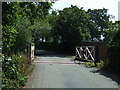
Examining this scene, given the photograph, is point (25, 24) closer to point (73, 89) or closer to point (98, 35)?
point (73, 89)

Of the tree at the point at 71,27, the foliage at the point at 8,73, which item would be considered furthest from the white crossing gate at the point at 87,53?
the foliage at the point at 8,73

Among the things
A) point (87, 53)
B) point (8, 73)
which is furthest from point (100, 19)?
point (8, 73)

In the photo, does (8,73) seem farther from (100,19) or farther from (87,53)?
(100,19)

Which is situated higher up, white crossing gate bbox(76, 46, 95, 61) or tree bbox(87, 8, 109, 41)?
tree bbox(87, 8, 109, 41)

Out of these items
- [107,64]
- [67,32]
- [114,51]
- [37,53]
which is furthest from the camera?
[67,32]

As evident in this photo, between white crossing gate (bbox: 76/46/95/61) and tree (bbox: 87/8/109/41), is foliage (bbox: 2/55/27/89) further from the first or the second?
tree (bbox: 87/8/109/41)

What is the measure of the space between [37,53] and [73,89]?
89.4 feet

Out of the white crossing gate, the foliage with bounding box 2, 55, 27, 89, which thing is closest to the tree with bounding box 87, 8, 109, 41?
the white crossing gate

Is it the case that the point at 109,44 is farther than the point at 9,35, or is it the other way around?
the point at 109,44

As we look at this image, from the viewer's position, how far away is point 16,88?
25.6 feet

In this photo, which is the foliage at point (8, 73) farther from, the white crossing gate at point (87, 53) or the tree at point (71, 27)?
the tree at point (71, 27)

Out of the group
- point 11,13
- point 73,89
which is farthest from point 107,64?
point 11,13

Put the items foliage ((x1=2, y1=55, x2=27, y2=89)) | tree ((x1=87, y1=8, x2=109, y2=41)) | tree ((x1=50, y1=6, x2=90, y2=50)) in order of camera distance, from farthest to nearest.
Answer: tree ((x1=87, y1=8, x2=109, y2=41))
tree ((x1=50, y1=6, x2=90, y2=50))
foliage ((x1=2, y1=55, x2=27, y2=89))

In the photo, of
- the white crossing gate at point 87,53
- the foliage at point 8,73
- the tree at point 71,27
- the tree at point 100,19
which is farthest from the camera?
the tree at point 100,19
